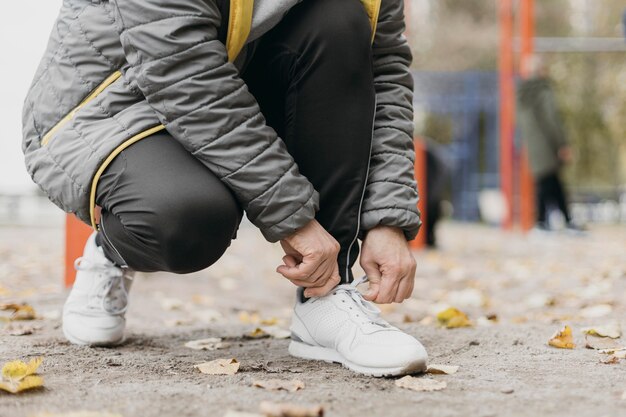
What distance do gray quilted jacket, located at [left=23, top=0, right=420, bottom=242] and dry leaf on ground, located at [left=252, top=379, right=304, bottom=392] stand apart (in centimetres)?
26

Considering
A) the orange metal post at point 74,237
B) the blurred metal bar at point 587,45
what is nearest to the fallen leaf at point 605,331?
the orange metal post at point 74,237

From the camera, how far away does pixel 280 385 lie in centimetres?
127

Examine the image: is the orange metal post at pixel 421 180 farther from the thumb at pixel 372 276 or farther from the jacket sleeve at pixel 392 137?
the thumb at pixel 372 276

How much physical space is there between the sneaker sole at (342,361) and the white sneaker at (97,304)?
1.39 feet

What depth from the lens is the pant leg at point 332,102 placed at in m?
1.47

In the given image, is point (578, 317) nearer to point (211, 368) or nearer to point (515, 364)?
point (515, 364)

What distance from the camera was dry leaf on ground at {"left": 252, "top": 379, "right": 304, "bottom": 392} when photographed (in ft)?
4.12

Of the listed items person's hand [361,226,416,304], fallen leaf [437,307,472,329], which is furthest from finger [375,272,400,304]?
fallen leaf [437,307,472,329]

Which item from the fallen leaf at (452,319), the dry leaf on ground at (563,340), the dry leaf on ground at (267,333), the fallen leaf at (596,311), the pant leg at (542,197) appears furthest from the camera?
the pant leg at (542,197)

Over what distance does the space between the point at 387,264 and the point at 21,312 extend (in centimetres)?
131

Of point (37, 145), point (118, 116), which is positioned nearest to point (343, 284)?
point (118, 116)

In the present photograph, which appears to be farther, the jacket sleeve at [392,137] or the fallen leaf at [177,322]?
the fallen leaf at [177,322]

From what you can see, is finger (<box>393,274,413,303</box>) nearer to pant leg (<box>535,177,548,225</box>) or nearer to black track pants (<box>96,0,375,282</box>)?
black track pants (<box>96,0,375,282</box>)

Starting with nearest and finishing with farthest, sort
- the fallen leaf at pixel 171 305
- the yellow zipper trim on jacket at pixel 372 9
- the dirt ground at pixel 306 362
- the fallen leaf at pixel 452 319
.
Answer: the dirt ground at pixel 306 362
the yellow zipper trim on jacket at pixel 372 9
the fallen leaf at pixel 452 319
the fallen leaf at pixel 171 305
